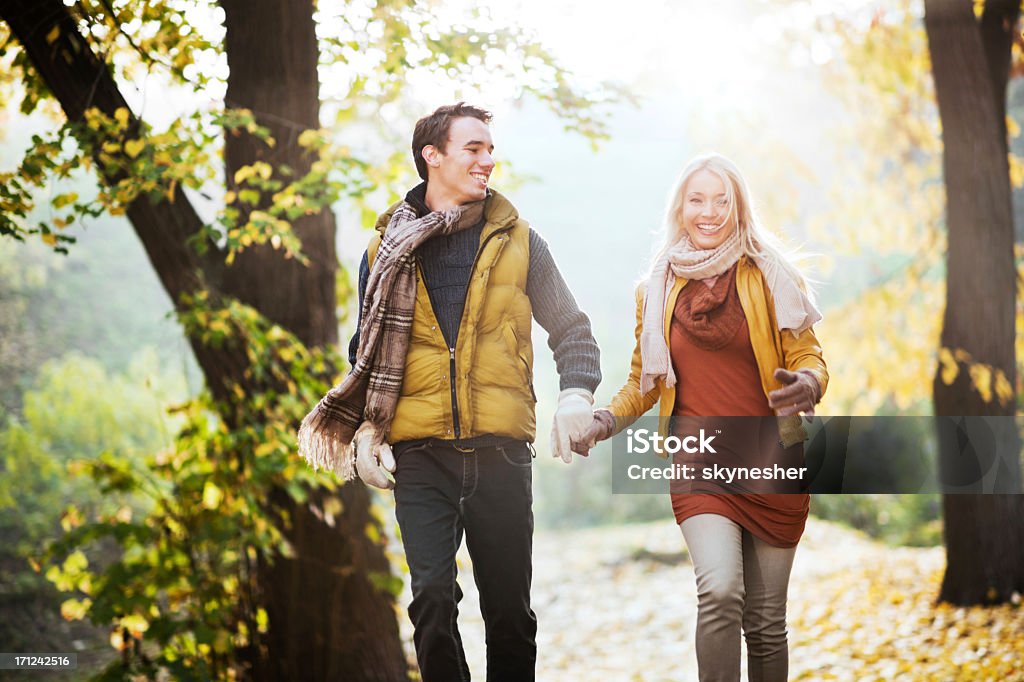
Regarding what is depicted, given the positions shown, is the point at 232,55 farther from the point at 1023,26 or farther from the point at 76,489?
the point at 76,489

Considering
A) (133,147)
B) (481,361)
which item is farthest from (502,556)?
(133,147)

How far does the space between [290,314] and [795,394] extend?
10.0 feet

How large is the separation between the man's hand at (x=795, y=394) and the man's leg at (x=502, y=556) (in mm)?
842

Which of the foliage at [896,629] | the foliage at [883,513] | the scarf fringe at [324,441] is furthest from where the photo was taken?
the foliage at [883,513]

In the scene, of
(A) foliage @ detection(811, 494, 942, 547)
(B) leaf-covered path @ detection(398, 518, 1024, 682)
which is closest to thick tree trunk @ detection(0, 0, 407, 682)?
(B) leaf-covered path @ detection(398, 518, 1024, 682)

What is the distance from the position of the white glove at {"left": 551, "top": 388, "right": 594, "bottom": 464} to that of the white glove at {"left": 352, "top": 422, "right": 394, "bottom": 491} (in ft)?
1.78

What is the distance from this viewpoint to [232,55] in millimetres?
5000

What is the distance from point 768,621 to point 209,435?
10.3 ft

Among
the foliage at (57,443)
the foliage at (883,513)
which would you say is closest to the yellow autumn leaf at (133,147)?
the foliage at (57,443)

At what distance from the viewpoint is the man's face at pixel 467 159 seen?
3195 mm

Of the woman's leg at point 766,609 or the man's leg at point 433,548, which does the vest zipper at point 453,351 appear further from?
the woman's leg at point 766,609

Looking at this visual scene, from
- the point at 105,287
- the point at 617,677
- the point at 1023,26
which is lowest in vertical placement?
the point at 617,677

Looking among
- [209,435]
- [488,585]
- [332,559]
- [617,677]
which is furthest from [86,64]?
[617,677]

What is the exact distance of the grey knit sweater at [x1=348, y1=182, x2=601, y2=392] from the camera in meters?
3.15
